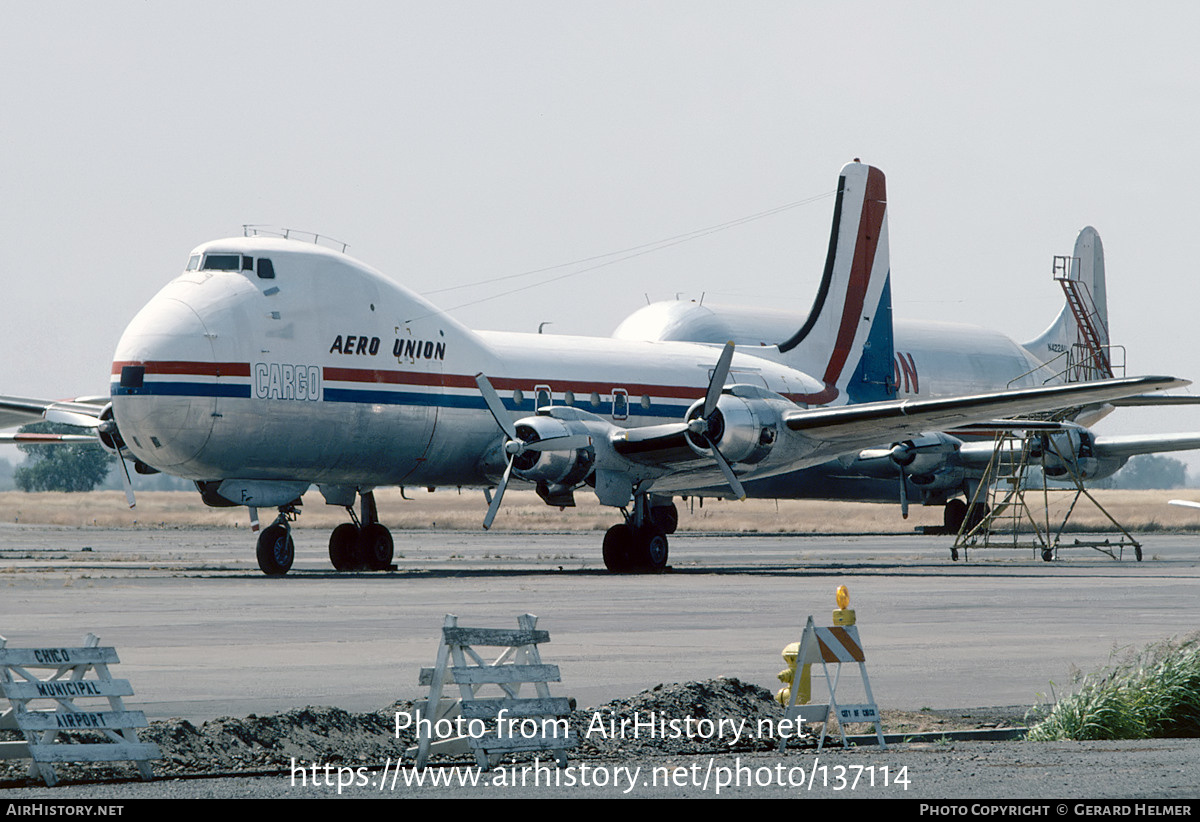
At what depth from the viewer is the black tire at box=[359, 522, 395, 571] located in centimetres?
2948

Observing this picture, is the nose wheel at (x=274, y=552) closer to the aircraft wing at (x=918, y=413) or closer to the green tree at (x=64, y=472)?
the aircraft wing at (x=918, y=413)

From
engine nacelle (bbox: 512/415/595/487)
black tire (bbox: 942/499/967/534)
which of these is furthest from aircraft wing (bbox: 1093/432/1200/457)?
engine nacelle (bbox: 512/415/595/487)

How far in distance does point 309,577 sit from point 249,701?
15.5m

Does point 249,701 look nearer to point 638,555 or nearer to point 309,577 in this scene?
point 309,577

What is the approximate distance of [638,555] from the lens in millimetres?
29234

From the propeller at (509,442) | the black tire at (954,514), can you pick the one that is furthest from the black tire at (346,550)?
→ the black tire at (954,514)

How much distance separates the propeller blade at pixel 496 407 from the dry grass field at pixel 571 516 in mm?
28471

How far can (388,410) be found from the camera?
27.9 m

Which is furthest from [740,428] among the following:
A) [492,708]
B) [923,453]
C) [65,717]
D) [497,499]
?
[65,717]

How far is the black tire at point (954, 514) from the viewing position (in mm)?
51344

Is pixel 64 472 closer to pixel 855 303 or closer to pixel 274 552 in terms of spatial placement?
pixel 855 303

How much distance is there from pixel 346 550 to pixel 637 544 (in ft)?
17.8

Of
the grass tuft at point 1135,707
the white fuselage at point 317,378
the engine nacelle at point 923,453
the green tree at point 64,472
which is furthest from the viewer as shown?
the green tree at point 64,472
